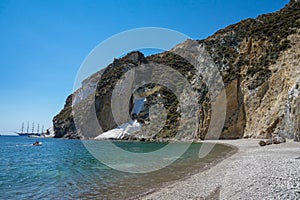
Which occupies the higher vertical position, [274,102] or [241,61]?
[241,61]

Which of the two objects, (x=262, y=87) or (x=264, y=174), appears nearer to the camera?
(x=264, y=174)

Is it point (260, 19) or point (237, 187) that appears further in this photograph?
point (260, 19)

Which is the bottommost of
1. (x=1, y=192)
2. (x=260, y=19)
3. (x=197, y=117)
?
(x=1, y=192)

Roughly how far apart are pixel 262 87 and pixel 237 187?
96.0ft

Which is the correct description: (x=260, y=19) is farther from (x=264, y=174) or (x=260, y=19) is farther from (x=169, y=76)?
(x=264, y=174)

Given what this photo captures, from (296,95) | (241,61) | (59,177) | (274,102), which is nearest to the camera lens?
(59,177)

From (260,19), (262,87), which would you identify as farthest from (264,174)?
(260,19)

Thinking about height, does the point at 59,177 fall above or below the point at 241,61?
below

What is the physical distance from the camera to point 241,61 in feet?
135

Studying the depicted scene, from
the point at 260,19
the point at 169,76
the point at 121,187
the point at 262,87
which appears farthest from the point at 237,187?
the point at 169,76

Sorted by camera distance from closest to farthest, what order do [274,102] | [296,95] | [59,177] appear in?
1. [59,177]
2. [296,95]
3. [274,102]

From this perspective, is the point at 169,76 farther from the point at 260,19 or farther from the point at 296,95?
the point at 296,95

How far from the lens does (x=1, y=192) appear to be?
10.6 meters

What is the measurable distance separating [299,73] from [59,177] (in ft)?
85.3
